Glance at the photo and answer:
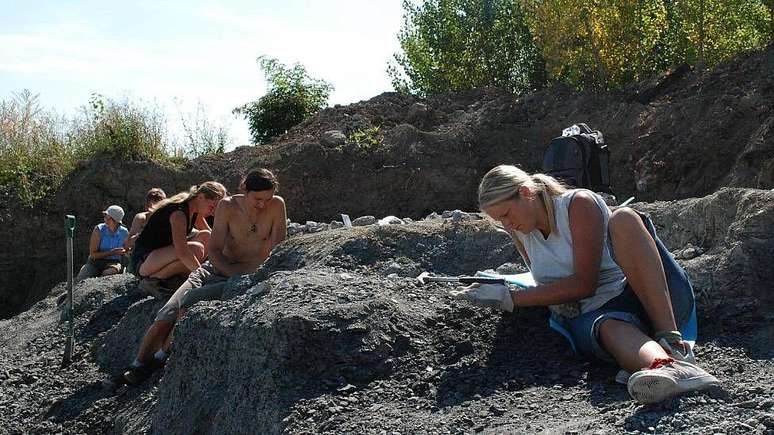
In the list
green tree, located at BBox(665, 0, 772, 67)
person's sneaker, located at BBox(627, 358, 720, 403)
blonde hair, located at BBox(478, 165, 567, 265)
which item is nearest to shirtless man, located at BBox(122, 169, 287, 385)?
blonde hair, located at BBox(478, 165, 567, 265)

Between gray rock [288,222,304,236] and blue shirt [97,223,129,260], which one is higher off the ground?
blue shirt [97,223,129,260]

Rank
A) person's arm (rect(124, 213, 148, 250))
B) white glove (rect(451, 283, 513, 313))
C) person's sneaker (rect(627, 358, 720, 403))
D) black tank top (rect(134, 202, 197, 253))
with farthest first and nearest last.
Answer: person's arm (rect(124, 213, 148, 250)) < black tank top (rect(134, 202, 197, 253)) < white glove (rect(451, 283, 513, 313)) < person's sneaker (rect(627, 358, 720, 403))

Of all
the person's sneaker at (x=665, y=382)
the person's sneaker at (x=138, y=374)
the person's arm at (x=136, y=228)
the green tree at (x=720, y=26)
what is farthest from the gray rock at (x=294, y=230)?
the person's sneaker at (x=665, y=382)

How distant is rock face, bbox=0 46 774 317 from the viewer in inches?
487

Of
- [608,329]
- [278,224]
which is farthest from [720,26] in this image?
[608,329]

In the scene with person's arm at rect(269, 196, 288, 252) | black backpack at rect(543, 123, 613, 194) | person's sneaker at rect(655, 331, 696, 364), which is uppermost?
black backpack at rect(543, 123, 613, 194)

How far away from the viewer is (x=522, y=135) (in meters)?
15.1

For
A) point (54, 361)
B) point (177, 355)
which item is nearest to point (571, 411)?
point (177, 355)

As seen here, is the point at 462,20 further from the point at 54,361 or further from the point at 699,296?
the point at 699,296

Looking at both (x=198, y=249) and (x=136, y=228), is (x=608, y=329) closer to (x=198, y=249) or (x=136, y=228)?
(x=198, y=249)

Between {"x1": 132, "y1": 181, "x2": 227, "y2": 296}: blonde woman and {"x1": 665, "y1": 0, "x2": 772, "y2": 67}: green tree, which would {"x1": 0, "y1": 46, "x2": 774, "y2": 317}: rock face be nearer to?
{"x1": 665, "y1": 0, "x2": 772, "y2": 67}: green tree

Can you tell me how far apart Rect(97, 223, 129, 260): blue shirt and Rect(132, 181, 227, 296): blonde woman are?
352 cm

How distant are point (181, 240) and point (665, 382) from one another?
15.8 ft

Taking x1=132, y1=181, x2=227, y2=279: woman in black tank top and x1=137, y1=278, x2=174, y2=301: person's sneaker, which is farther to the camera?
x1=137, y1=278, x2=174, y2=301: person's sneaker
